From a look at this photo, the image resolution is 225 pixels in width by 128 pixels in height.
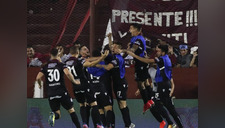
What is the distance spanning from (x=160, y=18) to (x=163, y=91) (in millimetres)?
2747

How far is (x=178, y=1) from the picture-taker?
925 cm

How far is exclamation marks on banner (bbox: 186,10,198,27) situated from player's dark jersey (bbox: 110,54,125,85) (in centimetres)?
263

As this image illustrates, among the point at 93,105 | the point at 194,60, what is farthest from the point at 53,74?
the point at 194,60

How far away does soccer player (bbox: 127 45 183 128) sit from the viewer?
7.28m

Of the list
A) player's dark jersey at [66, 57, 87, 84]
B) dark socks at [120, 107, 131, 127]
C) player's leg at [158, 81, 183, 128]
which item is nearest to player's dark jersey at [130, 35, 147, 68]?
player's leg at [158, 81, 183, 128]

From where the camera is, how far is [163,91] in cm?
729

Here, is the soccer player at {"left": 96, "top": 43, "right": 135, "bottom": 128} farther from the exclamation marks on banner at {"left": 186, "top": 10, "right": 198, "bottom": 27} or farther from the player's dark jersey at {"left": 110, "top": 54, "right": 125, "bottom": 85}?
the exclamation marks on banner at {"left": 186, "top": 10, "right": 198, "bottom": 27}

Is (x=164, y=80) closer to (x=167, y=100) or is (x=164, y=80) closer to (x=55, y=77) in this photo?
(x=167, y=100)

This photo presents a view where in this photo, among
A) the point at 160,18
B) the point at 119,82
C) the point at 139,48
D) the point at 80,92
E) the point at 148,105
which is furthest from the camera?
the point at 160,18

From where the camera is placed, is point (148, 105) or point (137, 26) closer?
point (148, 105)

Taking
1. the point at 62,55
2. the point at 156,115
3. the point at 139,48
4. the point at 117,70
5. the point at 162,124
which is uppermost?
the point at 139,48

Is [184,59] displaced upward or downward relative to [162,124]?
upward

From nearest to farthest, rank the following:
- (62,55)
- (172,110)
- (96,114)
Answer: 1. (96,114)
2. (172,110)
3. (62,55)
